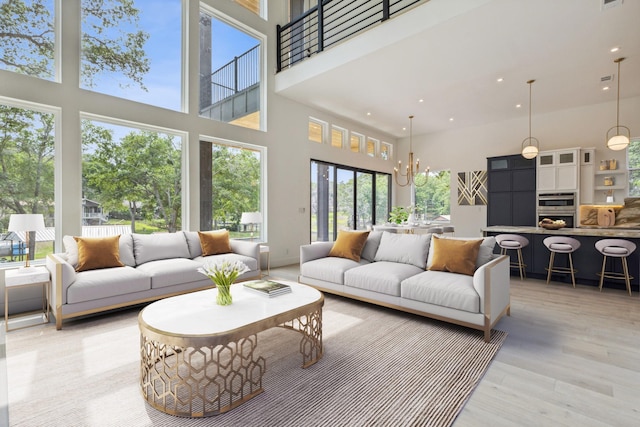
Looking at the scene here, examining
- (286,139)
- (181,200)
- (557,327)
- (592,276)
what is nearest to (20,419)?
(181,200)

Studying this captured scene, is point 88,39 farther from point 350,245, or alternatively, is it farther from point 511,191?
point 511,191

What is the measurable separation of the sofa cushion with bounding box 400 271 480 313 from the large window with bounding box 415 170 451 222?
5937 mm

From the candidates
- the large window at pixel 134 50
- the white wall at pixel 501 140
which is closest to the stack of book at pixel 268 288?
the large window at pixel 134 50

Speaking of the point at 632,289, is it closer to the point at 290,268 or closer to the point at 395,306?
the point at 395,306

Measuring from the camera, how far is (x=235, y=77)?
5.97 meters

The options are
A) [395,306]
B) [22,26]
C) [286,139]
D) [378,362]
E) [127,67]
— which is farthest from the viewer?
[286,139]

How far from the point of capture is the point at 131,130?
463cm

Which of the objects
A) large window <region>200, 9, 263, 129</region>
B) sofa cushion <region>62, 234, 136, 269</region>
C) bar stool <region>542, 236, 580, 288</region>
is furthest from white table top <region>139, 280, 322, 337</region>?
bar stool <region>542, 236, 580, 288</region>

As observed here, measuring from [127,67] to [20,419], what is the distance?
14.9 ft

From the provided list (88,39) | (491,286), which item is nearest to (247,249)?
(491,286)

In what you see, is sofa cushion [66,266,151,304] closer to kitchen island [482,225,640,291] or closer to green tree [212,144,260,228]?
green tree [212,144,260,228]

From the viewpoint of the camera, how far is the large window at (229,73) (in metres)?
5.41

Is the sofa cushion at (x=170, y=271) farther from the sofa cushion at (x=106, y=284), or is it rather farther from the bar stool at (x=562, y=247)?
the bar stool at (x=562, y=247)

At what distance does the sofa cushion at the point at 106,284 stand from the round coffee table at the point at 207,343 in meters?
1.31
